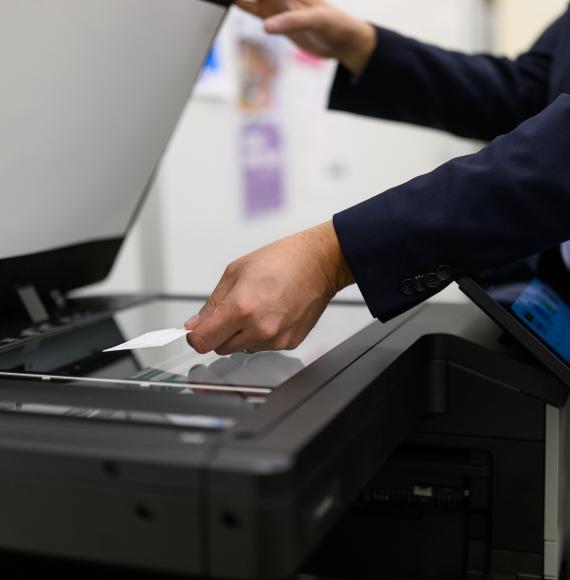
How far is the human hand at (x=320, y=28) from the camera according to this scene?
1.01 m

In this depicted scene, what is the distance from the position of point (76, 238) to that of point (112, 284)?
2.27 ft

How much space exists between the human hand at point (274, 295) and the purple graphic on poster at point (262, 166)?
147 centimetres

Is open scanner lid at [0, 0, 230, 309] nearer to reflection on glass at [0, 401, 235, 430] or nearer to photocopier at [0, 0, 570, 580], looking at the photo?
photocopier at [0, 0, 570, 580]

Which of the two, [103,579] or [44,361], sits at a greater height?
[44,361]

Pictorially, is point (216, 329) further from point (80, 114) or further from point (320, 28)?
point (320, 28)

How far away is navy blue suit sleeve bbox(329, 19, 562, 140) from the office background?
0.44 meters

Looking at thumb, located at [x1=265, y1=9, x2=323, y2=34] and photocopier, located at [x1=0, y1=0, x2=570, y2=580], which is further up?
thumb, located at [x1=265, y1=9, x2=323, y2=34]

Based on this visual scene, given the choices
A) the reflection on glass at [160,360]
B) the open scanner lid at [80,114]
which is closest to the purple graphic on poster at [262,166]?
the open scanner lid at [80,114]

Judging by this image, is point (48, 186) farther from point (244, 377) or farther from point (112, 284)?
point (112, 284)

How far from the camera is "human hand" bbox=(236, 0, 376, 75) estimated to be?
1.01 meters

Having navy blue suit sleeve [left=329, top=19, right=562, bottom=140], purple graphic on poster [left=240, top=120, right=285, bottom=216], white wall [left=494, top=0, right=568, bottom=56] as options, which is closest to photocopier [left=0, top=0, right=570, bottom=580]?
navy blue suit sleeve [left=329, top=19, right=562, bottom=140]

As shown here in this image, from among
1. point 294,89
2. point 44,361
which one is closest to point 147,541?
point 44,361

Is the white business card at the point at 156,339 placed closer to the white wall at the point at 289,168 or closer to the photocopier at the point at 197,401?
the photocopier at the point at 197,401

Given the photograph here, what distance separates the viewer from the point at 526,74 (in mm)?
1083
